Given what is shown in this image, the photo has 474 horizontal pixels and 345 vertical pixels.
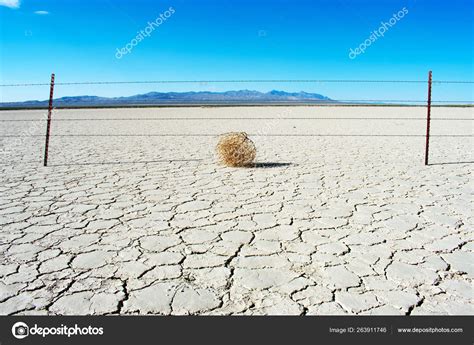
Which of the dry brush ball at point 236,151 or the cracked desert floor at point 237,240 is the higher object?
the dry brush ball at point 236,151

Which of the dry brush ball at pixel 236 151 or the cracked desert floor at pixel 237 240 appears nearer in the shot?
the cracked desert floor at pixel 237 240

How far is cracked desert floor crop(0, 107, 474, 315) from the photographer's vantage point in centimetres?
205

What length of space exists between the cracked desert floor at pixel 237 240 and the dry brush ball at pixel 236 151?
0.87ft

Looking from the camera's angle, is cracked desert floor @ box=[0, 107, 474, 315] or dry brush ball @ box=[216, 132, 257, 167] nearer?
cracked desert floor @ box=[0, 107, 474, 315]

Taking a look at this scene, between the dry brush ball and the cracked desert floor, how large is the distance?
0.87 feet

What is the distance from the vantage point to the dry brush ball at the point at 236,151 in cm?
564

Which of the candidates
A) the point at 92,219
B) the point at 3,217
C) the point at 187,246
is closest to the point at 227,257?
the point at 187,246

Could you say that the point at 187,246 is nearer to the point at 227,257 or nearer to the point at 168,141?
the point at 227,257

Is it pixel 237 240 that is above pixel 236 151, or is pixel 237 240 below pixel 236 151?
below

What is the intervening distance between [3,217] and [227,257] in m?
2.13

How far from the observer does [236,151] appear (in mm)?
5629

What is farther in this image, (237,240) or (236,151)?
(236,151)

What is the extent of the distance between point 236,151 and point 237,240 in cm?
287
